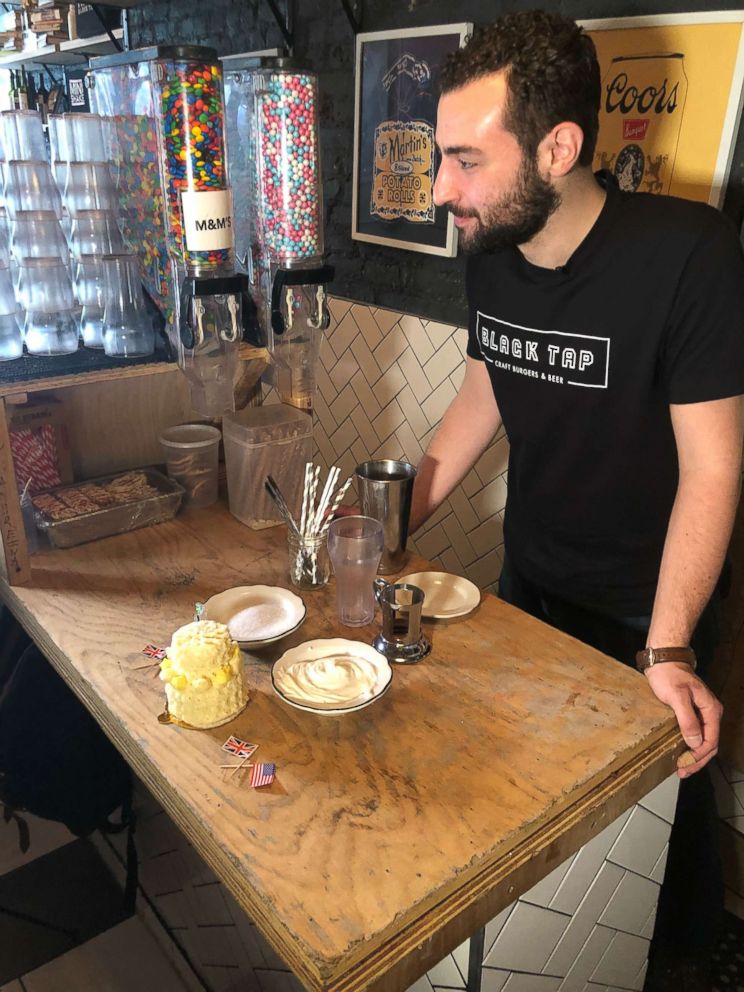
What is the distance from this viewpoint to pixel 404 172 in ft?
6.94

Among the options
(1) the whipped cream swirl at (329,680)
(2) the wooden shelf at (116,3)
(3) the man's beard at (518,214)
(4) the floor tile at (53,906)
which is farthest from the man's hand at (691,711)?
(2) the wooden shelf at (116,3)

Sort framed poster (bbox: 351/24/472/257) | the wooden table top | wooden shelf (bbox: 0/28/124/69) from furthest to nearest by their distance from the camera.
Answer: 1. wooden shelf (bbox: 0/28/124/69)
2. framed poster (bbox: 351/24/472/257)
3. the wooden table top

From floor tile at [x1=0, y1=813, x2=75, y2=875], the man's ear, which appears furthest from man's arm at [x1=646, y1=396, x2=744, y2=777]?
floor tile at [x1=0, y1=813, x2=75, y2=875]

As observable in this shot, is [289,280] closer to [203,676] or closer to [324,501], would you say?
[324,501]

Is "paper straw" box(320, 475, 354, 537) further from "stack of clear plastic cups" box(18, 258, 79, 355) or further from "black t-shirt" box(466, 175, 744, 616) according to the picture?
"stack of clear plastic cups" box(18, 258, 79, 355)

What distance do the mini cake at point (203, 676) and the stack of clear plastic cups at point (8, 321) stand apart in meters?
0.68

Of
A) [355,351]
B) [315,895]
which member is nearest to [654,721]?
[315,895]

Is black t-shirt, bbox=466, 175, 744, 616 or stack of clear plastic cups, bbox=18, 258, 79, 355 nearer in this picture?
black t-shirt, bbox=466, 175, 744, 616

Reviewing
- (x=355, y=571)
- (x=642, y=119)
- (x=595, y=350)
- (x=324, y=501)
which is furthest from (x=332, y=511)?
(x=642, y=119)

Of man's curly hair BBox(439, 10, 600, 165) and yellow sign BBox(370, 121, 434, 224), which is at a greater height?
man's curly hair BBox(439, 10, 600, 165)

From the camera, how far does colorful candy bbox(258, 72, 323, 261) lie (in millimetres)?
1346

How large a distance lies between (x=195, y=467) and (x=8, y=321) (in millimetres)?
460

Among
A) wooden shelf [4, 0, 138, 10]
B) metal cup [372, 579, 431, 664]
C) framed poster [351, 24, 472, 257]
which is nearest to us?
metal cup [372, 579, 431, 664]

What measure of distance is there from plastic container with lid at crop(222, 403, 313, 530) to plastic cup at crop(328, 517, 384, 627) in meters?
0.33
